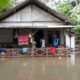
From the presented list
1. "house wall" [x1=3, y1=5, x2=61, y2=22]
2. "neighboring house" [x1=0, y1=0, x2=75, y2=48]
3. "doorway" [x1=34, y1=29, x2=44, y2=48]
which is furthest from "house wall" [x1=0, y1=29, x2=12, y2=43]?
"doorway" [x1=34, y1=29, x2=44, y2=48]

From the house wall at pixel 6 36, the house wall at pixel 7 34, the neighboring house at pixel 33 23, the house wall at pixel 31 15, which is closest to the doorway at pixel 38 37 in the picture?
the neighboring house at pixel 33 23

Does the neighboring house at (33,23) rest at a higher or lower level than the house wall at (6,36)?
higher

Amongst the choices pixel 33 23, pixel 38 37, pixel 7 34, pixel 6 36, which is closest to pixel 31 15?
pixel 33 23

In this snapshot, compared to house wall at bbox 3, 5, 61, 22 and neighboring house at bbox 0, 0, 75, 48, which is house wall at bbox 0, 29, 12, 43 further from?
house wall at bbox 3, 5, 61, 22

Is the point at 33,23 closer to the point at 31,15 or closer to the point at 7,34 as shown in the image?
the point at 31,15

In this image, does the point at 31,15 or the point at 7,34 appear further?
the point at 7,34

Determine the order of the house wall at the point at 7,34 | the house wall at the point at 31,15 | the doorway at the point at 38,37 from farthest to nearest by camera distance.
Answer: the doorway at the point at 38,37
the house wall at the point at 7,34
the house wall at the point at 31,15

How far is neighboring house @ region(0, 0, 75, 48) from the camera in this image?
25859 mm

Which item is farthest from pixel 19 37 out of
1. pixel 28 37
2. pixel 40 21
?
pixel 40 21

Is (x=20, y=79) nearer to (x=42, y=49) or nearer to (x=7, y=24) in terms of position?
(x=42, y=49)

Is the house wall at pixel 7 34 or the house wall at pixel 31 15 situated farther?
the house wall at pixel 7 34

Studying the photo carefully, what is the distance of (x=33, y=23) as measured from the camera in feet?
86.9

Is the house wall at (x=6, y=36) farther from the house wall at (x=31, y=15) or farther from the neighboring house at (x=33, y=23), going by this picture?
the house wall at (x=31, y=15)

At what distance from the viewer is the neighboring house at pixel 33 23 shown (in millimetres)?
25859
